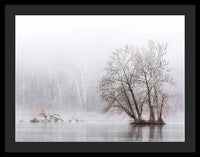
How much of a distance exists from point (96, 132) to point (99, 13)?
146cm

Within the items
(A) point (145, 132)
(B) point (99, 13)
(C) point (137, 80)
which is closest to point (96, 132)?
(A) point (145, 132)

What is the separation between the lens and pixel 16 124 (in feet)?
22.2

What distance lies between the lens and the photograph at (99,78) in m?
6.76

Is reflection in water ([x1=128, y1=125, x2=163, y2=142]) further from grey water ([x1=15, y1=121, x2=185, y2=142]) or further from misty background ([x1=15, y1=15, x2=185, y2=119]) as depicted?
misty background ([x1=15, y1=15, x2=185, y2=119])

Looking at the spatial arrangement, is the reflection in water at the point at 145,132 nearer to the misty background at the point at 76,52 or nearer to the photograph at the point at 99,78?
the photograph at the point at 99,78

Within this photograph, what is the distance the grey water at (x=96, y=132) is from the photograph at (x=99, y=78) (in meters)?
0.01

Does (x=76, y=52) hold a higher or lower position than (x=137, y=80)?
higher

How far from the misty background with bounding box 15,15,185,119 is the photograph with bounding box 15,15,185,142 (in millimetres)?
12

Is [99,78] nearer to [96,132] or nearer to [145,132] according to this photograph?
[96,132]

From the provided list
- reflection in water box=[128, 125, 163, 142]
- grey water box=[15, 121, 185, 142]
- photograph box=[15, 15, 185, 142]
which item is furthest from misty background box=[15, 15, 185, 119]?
reflection in water box=[128, 125, 163, 142]

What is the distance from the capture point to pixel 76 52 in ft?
22.5

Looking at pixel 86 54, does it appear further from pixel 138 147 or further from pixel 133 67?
pixel 138 147

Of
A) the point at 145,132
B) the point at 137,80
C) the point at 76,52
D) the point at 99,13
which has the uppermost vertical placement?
the point at 99,13

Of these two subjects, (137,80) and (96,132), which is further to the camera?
(137,80)
